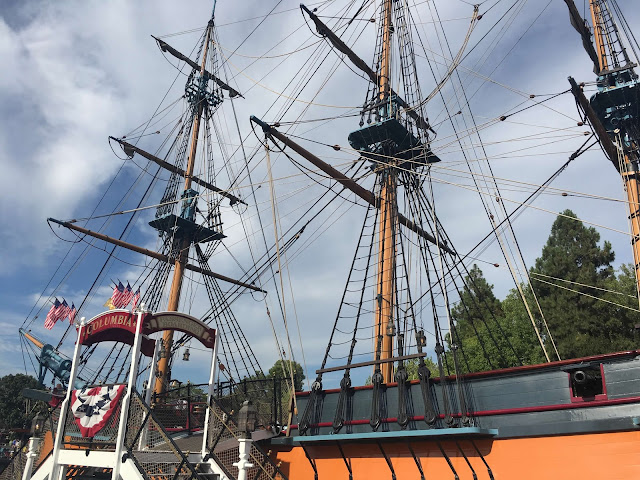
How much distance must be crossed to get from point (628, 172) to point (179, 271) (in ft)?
68.1

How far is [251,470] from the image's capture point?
995 centimetres

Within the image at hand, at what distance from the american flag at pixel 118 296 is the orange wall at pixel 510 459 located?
15.8 m

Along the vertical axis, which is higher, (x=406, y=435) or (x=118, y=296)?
(x=118, y=296)

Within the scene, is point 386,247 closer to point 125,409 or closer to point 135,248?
point 125,409

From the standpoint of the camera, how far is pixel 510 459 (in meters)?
7.62

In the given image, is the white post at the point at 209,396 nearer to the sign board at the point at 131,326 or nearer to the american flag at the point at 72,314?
the sign board at the point at 131,326

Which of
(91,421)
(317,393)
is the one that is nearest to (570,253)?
(317,393)

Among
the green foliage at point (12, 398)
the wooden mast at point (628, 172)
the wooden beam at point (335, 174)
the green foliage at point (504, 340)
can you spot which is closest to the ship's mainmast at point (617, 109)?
the wooden mast at point (628, 172)

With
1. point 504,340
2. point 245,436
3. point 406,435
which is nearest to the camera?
point 406,435

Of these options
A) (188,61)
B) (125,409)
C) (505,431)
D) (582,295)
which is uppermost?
(188,61)

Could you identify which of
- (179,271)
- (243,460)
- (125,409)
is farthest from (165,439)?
(179,271)

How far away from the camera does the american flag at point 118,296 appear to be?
2292cm

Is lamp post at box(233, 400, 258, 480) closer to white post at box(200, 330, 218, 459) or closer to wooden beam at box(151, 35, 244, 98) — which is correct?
white post at box(200, 330, 218, 459)

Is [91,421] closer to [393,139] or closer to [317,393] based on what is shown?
[317,393]
